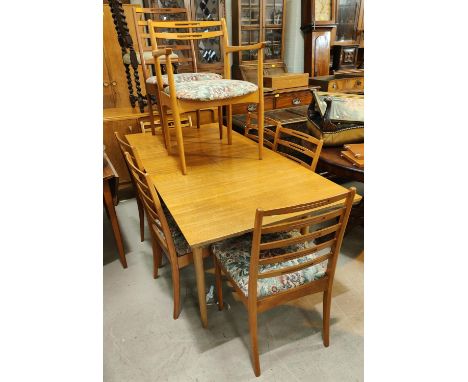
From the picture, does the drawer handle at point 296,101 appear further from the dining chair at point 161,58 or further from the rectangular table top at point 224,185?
the rectangular table top at point 224,185

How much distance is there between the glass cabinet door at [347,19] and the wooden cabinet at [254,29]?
0.76 meters

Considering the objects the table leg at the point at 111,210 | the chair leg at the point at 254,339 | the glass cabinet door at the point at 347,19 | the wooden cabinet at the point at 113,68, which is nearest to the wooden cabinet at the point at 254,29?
the glass cabinet door at the point at 347,19

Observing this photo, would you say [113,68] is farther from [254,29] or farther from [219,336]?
[219,336]

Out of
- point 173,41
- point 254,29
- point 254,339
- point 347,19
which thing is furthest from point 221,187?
point 347,19

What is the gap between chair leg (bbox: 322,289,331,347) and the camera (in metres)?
1.30

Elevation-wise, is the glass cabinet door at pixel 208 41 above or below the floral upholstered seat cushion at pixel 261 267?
above

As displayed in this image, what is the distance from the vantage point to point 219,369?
129 centimetres

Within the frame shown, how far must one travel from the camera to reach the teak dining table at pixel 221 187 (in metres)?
1.20

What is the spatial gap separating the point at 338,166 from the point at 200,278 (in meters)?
1.03

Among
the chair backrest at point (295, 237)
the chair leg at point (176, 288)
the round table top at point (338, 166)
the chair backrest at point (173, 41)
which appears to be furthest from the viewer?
the chair backrest at point (173, 41)

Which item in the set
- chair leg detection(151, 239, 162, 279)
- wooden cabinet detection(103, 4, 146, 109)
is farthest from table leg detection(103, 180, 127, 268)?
wooden cabinet detection(103, 4, 146, 109)

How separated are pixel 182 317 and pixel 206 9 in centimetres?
284
